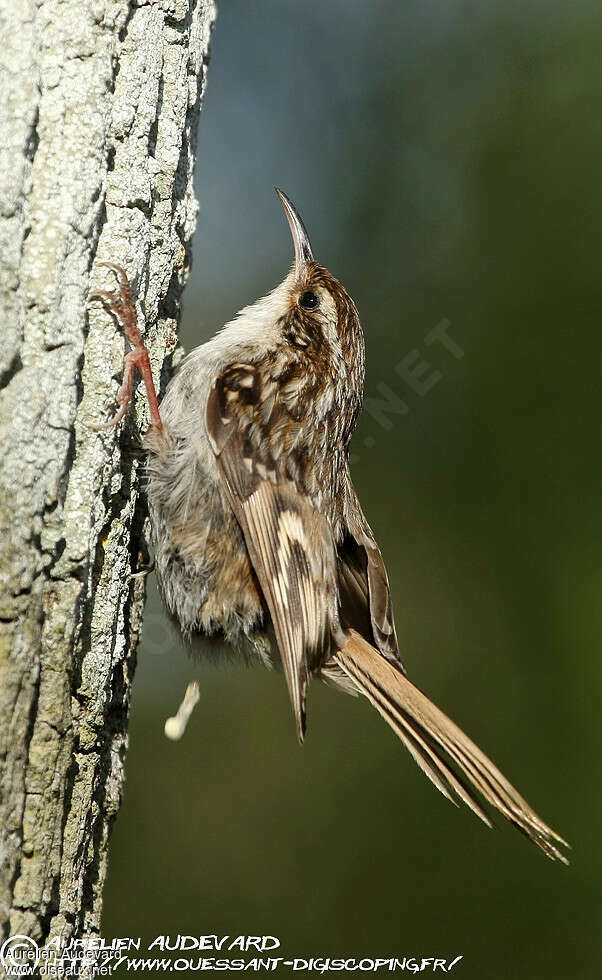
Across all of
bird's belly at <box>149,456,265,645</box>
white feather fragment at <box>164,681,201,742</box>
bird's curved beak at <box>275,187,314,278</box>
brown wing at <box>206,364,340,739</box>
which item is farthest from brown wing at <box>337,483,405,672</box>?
bird's curved beak at <box>275,187,314,278</box>

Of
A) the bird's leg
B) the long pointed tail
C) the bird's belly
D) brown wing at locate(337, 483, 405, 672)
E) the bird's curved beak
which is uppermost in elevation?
the bird's curved beak

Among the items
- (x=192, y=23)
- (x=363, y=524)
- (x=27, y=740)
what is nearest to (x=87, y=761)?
(x=27, y=740)

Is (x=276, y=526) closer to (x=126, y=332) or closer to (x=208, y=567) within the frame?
(x=208, y=567)

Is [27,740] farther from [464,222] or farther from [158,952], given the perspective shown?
[464,222]

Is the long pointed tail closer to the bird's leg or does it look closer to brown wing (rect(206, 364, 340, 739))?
brown wing (rect(206, 364, 340, 739))

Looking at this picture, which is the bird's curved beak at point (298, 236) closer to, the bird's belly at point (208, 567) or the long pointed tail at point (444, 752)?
the bird's belly at point (208, 567)

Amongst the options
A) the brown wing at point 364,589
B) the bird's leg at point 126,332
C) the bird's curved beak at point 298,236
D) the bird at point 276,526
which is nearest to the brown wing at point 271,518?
the bird at point 276,526

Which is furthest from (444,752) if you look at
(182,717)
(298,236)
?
(298,236)
